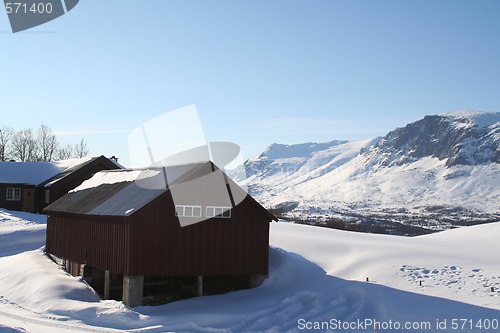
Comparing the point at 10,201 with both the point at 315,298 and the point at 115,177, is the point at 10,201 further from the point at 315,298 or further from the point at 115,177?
the point at 315,298

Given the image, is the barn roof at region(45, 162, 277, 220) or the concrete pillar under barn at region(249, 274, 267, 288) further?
the concrete pillar under barn at region(249, 274, 267, 288)

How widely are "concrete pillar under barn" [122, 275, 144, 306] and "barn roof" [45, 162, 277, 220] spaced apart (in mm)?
2765

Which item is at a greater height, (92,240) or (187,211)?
(187,211)

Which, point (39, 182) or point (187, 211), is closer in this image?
point (187, 211)

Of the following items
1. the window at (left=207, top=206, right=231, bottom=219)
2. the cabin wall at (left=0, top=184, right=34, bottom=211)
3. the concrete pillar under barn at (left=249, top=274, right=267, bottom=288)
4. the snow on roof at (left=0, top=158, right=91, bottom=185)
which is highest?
the snow on roof at (left=0, top=158, right=91, bottom=185)

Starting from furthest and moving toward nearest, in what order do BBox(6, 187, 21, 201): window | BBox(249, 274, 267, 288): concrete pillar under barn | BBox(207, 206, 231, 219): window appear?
BBox(6, 187, 21, 201): window → BBox(249, 274, 267, 288): concrete pillar under barn → BBox(207, 206, 231, 219): window

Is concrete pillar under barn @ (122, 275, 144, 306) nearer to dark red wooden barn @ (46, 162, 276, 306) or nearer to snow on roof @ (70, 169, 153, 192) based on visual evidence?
dark red wooden barn @ (46, 162, 276, 306)

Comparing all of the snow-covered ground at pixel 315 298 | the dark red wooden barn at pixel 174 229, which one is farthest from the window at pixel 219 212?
the snow-covered ground at pixel 315 298

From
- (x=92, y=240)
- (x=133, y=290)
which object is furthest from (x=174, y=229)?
(x=92, y=240)

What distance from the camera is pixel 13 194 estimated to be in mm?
50688

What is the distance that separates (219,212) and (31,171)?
3610cm

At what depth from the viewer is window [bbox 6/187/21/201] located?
1991 inches

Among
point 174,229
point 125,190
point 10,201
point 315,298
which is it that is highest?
point 125,190

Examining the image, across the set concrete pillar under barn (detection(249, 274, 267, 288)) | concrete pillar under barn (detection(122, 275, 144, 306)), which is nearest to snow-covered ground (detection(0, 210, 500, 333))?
concrete pillar under barn (detection(249, 274, 267, 288))
